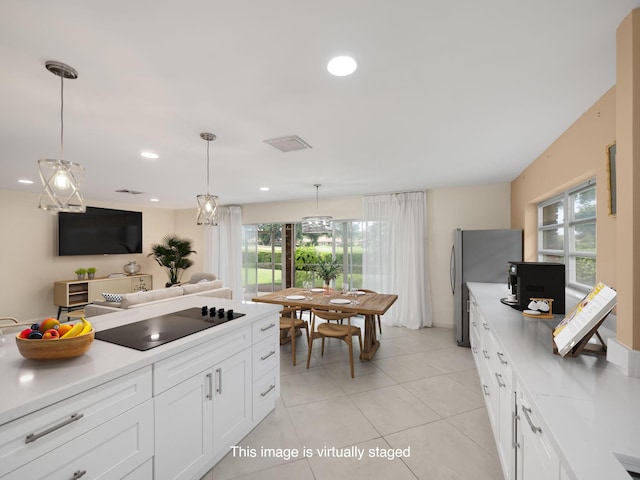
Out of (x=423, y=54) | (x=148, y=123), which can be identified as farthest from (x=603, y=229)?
(x=148, y=123)

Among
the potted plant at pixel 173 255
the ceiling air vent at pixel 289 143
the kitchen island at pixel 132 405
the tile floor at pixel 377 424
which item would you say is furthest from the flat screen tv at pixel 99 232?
the ceiling air vent at pixel 289 143

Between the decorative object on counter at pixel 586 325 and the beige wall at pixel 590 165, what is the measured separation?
0.58 metres

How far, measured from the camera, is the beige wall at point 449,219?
4.69 meters

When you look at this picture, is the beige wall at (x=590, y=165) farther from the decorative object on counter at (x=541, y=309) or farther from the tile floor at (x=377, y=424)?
the tile floor at (x=377, y=424)

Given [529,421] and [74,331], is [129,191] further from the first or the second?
[529,421]

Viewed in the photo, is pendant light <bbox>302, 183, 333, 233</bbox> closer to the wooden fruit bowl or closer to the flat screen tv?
the wooden fruit bowl

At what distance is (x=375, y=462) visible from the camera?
76.4 inches

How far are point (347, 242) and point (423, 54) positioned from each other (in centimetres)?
458

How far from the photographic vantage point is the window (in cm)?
239

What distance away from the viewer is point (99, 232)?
634 centimetres

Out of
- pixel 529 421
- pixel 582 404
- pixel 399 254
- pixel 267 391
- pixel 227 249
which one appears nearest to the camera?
pixel 582 404

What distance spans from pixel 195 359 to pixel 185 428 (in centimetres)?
36

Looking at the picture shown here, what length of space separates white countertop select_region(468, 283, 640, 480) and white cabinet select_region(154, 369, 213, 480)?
164 cm

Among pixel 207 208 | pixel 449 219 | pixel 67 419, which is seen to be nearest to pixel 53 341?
pixel 67 419
